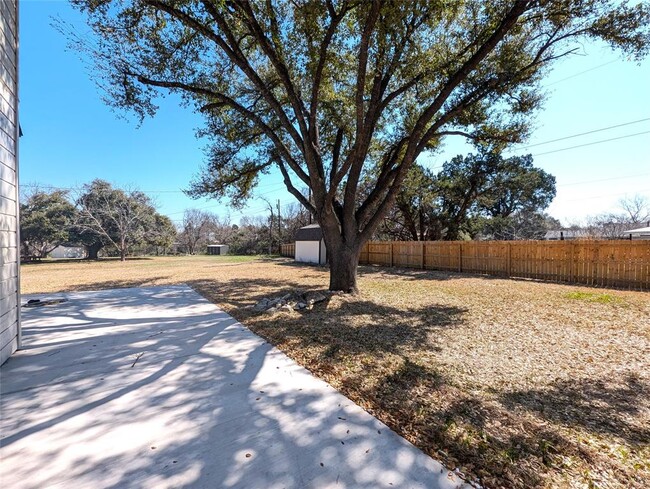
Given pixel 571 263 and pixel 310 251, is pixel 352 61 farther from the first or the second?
pixel 310 251

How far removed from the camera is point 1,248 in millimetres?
3049

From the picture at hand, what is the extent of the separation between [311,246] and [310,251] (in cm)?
37

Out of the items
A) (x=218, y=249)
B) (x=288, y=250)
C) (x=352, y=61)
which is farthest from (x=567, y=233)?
(x=218, y=249)

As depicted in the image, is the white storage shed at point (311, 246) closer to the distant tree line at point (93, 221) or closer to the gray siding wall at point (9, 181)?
the distant tree line at point (93, 221)

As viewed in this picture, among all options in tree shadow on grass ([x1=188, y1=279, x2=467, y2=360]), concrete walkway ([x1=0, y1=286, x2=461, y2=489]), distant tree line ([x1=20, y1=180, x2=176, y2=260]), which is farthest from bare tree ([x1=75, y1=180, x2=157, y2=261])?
concrete walkway ([x1=0, y1=286, x2=461, y2=489])

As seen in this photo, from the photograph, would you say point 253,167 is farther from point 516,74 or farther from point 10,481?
point 10,481

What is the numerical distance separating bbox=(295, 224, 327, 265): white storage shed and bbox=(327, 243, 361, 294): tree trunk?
10.1 m

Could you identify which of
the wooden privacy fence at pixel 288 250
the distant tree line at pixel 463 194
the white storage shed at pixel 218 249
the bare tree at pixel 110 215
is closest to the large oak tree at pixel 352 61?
the distant tree line at pixel 463 194

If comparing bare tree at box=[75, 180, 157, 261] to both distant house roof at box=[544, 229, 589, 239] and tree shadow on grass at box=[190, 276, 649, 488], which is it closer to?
tree shadow on grass at box=[190, 276, 649, 488]

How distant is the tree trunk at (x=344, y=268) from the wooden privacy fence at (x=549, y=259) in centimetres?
700

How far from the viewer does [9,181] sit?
3.29m

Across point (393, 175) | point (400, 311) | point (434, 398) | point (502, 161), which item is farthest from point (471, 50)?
point (502, 161)

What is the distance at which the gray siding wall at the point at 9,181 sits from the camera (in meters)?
3.09

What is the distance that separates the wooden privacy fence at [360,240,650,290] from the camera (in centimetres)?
810
